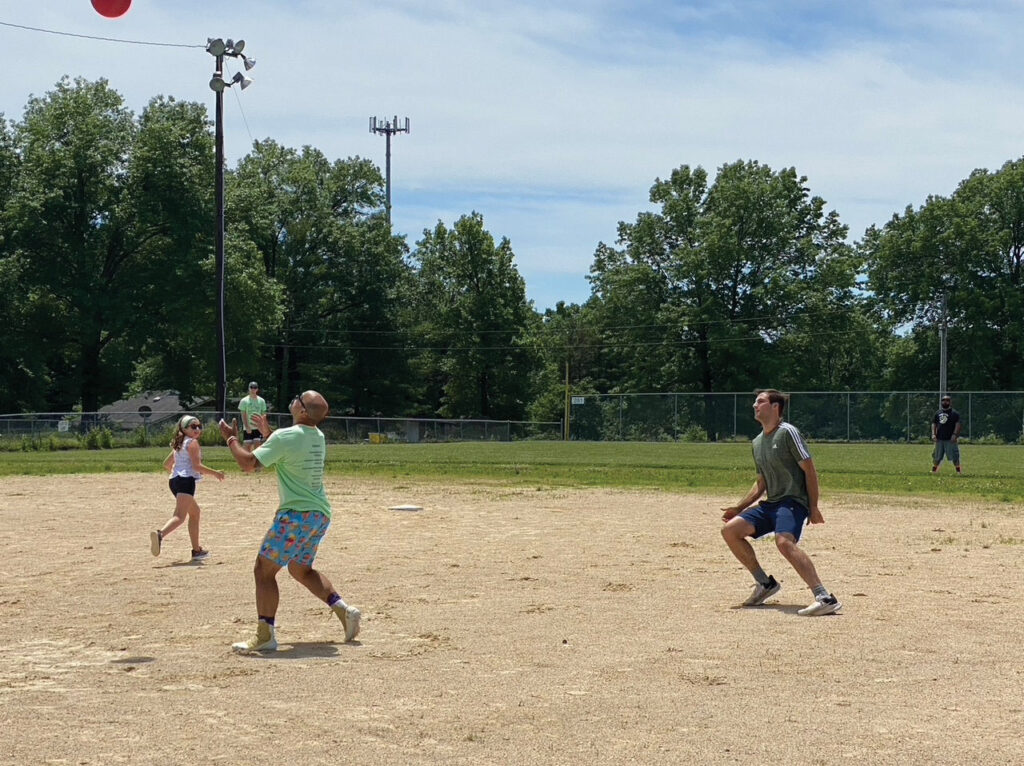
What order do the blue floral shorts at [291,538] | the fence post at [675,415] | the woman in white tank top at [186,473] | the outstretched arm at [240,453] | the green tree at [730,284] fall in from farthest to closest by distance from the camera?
the green tree at [730,284], the fence post at [675,415], the woman in white tank top at [186,473], the blue floral shorts at [291,538], the outstretched arm at [240,453]

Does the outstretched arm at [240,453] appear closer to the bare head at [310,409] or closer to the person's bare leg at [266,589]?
the bare head at [310,409]

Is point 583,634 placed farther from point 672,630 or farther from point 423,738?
point 423,738

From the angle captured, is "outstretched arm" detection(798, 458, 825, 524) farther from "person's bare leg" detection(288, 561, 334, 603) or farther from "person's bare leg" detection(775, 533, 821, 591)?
"person's bare leg" detection(288, 561, 334, 603)

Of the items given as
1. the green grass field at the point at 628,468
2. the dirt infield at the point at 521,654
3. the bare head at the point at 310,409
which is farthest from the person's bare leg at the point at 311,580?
the green grass field at the point at 628,468

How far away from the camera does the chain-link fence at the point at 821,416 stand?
59125 millimetres

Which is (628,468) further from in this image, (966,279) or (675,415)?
(966,279)

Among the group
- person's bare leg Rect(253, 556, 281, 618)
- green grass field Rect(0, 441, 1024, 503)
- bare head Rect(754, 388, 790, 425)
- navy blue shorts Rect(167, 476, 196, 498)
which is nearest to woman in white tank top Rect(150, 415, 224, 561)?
navy blue shorts Rect(167, 476, 196, 498)

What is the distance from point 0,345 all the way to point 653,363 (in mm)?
39718

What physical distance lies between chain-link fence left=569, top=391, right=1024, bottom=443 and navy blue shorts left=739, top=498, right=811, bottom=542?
49.6 m

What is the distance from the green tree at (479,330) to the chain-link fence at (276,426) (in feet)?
51.7

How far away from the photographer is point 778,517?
10.4 meters

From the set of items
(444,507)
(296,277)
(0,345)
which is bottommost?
(444,507)

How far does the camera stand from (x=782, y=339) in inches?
3078

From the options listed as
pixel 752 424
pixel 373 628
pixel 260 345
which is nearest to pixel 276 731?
pixel 373 628
